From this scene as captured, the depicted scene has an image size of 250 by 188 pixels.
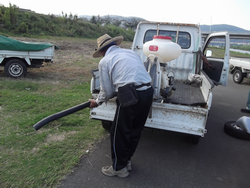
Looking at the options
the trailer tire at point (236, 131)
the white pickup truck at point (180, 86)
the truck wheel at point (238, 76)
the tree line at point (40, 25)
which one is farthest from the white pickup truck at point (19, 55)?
the tree line at point (40, 25)

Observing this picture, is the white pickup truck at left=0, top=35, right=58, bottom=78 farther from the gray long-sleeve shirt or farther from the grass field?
the gray long-sleeve shirt

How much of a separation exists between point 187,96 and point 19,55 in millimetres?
6344

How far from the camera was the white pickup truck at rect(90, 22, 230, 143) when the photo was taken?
3.46 m

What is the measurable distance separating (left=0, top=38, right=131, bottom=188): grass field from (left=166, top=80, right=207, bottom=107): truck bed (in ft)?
5.26

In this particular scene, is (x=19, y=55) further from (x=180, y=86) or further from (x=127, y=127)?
(x=127, y=127)

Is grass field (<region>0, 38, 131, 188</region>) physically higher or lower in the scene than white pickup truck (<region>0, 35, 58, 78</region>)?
lower

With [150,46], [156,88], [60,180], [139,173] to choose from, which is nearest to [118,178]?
[139,173]

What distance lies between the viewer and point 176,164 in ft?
11.5

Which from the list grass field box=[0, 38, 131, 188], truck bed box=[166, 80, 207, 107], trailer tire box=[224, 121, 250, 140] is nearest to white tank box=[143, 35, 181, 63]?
truck bed box=[166, 80, 207, 107]

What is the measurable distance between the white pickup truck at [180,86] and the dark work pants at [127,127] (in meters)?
0.56

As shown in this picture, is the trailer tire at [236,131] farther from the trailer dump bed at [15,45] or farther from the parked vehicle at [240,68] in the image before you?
the parked vehicle at [240,68]

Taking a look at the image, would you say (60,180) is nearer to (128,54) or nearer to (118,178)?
(118,178)

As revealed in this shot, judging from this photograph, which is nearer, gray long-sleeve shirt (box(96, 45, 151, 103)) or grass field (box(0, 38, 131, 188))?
gray long-sleeve shirt (box(96, 45, 151, 103))

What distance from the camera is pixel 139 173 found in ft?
10.5
